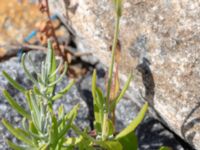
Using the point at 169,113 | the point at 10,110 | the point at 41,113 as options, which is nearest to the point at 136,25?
the point at 169,113

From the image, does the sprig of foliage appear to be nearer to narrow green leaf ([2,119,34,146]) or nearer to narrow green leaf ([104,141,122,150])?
narrow green leaf ([2,119,34,146])

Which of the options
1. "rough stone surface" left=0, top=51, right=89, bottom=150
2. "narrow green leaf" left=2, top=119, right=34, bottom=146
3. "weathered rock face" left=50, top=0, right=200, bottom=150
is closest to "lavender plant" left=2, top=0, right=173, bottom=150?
"narrow green leaf" left=2, top=119, right=34, bottom=146

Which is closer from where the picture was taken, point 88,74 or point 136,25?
point 136,25

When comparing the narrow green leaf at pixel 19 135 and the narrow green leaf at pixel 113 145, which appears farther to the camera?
the narrow green leaf at pixel 113 145

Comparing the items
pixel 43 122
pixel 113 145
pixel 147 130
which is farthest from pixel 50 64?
pixel 147 130

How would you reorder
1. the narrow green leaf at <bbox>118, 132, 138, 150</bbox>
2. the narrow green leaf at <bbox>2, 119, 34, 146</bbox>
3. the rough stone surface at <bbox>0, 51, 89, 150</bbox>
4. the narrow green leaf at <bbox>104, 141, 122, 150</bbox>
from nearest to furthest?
the narrow green leaf at <bbox>2, 119, 34, 146</bbox>
the narrow green leaf at <bbox>104, 141, 122, 150</bbox>
the narrow green leaf at <bbox>118, 132, 138, 150</bbox>
the rough stone surface at <bbox>0, 51, 89, 150</bbox>

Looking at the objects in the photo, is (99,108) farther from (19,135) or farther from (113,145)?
(19,135)

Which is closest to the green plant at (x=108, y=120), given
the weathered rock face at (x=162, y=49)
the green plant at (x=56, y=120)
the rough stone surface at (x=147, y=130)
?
the green plant at (x=56, y=120)

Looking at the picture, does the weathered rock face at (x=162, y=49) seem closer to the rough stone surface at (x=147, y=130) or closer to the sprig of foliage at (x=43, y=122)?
the rough stone surface at (x=147, y=130)

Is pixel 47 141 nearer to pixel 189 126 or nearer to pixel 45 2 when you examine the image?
pixel 189 126
